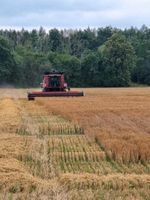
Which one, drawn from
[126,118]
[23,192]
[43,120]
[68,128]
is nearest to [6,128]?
[68,128]

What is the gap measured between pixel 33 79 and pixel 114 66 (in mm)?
13935

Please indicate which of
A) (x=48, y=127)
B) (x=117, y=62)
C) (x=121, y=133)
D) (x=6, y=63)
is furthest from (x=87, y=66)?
(x=121, y=133)

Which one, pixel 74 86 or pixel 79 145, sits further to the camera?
pixel 74 86

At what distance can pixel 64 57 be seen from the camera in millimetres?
101938

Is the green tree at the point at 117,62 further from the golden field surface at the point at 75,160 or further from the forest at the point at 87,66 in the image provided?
the golden field surface at the point at 75,160

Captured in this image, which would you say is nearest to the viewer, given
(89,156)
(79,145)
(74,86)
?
(89,156)

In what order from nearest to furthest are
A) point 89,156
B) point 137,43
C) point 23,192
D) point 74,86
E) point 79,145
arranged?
point 23,192, point 89,156, point 79,145, point 74,86, point 137,43

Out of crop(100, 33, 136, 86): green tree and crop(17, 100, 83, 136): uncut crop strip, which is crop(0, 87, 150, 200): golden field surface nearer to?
crop(17, 100, 83, 136): uncut crop strip

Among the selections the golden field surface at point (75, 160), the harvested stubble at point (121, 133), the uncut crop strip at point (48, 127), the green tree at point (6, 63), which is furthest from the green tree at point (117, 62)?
the golden field surface at point (75, 160)

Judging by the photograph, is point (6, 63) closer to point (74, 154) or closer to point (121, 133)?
point (121, 133)

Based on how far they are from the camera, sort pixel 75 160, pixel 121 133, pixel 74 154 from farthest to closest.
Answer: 1. pixel 121 133
2. pixel 74 154
3. pixel 75 160

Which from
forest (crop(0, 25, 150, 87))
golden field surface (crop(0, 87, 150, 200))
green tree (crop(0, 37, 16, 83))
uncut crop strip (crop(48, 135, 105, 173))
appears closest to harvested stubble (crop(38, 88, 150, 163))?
golden field surface (crop(0, 87, 150, 200))

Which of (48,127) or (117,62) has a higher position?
(48,127)

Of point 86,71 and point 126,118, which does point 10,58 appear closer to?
point 86,71
